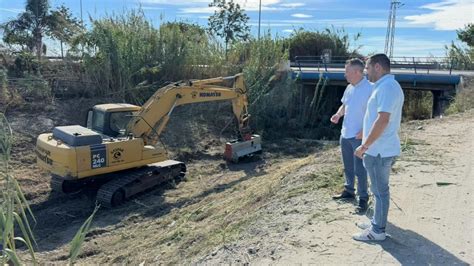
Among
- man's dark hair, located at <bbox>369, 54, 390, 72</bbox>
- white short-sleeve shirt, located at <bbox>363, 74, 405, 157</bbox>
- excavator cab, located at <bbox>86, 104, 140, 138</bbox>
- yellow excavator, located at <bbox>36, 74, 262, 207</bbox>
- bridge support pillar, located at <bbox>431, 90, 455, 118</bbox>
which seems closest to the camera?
white short-sleeve shirt, located at <bbox>363, 74, 405, 157</bbox>

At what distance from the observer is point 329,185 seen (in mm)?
7121

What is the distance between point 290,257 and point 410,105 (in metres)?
20.7

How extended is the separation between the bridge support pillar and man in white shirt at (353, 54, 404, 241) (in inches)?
697

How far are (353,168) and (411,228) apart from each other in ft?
3.74

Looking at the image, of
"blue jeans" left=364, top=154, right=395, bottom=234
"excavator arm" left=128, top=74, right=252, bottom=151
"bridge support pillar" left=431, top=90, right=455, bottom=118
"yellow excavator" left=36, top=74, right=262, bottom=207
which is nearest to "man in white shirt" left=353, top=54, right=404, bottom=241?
"blue jeans" left=364, top=154, right=395, bottom=234

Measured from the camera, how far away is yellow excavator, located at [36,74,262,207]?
957cm

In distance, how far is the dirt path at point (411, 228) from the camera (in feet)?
15.6

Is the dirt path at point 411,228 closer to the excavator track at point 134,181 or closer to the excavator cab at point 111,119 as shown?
the excavator track at point 134,181

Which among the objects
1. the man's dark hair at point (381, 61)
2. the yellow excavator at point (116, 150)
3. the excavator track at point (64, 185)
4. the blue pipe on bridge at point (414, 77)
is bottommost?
the excavator track at point (64, 185)

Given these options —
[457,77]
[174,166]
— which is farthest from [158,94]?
[457,77]

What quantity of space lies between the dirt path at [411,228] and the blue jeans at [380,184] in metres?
0.24

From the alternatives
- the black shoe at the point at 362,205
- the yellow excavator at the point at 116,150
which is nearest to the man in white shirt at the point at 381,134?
the black shoe at the point at 362,205

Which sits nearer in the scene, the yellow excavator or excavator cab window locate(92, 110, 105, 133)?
the yellow excavator

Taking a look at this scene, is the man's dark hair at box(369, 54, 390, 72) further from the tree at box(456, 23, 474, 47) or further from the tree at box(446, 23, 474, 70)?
the tree at box(456, 23, 474, 47)
